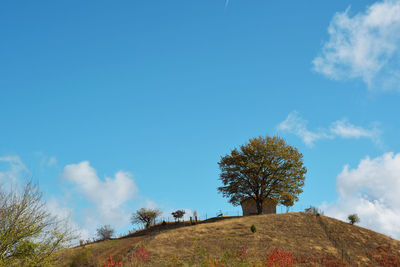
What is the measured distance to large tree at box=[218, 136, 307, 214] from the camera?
59.3 metres

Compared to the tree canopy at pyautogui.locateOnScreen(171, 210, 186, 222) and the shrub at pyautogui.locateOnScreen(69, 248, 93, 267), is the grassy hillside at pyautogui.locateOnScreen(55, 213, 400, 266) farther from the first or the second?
the tree canopy at pyautogui.locateOnScreen(171, 210, 186, 222)

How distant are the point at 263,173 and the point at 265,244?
20.6m

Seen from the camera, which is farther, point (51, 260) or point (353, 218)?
point (353, 218)

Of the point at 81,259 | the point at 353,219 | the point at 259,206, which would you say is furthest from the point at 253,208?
the point at 81,259

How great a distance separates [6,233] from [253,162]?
4195 cm

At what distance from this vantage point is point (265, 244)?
40.1 m

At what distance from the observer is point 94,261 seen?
3762 centimetres

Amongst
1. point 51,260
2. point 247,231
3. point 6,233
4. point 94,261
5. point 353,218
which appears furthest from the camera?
point 353,218

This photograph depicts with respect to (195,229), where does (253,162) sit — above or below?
above

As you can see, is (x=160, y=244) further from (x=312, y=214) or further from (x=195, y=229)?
(x=312, y=214)

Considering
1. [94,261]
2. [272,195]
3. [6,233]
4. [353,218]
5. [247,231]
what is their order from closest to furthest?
1. [6,233]
2. [94,261]
3. [247,231]
4. [353,218]
5. [272,195]

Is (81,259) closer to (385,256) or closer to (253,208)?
(253,208)

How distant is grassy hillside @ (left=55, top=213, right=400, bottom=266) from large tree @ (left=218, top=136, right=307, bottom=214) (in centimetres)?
644

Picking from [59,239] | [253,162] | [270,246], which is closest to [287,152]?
[253,162]
